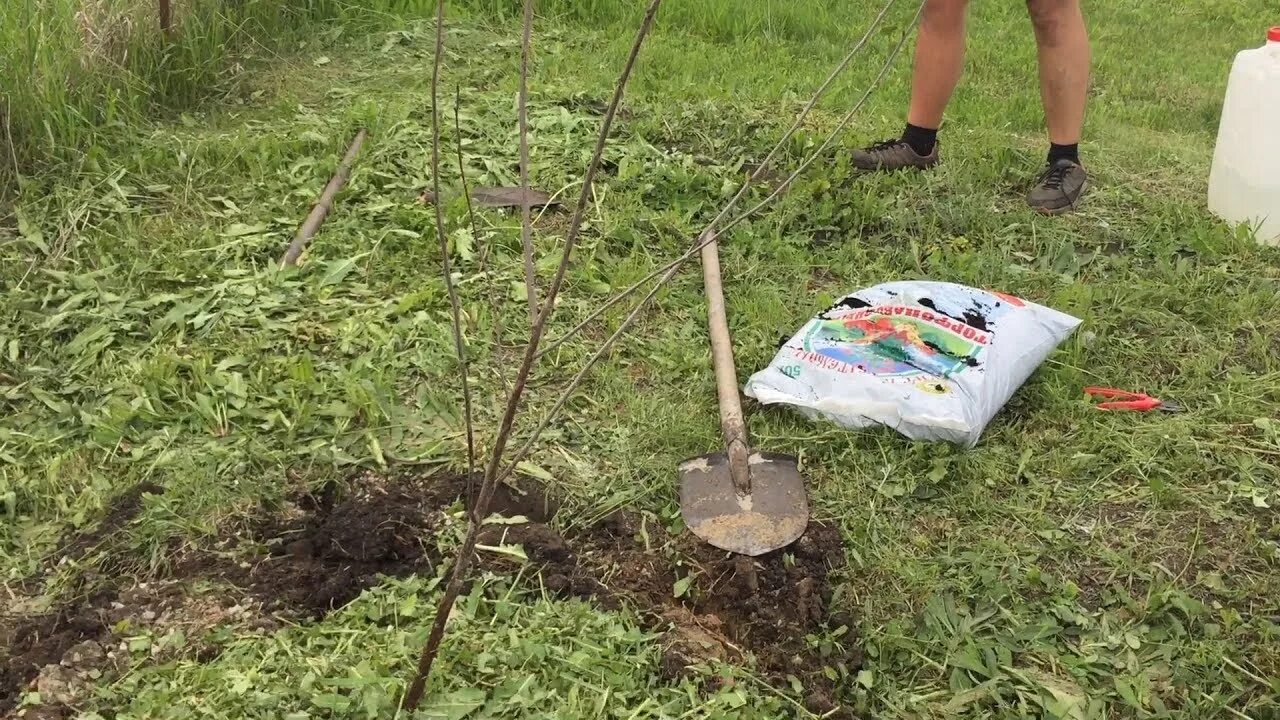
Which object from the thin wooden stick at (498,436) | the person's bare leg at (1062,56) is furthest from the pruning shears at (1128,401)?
the thin wooden stick at (498,436)

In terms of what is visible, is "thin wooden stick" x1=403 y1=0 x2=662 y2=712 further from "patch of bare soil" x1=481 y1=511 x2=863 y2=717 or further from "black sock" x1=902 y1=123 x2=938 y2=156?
"black sock" x1=902 y1=123 x2=938 y2=156

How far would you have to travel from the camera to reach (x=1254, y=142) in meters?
3.38

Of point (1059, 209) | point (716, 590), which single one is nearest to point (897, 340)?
point (716, 590)

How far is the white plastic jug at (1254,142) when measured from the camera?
3.32m

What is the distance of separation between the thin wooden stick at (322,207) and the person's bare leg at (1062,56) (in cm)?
253

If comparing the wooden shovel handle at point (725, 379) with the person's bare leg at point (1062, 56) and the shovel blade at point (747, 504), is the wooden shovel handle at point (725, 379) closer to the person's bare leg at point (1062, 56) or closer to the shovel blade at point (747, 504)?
the shovel blade at point (747, 504)

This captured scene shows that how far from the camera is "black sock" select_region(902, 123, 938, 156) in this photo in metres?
3.83

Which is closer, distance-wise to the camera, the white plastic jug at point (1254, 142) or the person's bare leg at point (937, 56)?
the white plastic jug at point (1254, 142)

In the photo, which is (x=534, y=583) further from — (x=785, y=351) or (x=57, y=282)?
(x=57, y=282)

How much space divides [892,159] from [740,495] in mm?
2009

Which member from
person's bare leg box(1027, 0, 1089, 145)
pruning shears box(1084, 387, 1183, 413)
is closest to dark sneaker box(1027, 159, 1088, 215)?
person's bare leg box(1027, 0, 1089, 145)

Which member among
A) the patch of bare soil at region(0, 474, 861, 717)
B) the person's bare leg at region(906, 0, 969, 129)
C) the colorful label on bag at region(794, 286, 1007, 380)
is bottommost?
the patch of bare soil at region(0, 474, 861, 717)

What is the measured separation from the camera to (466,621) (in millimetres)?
1973

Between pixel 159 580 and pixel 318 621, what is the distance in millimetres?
393
